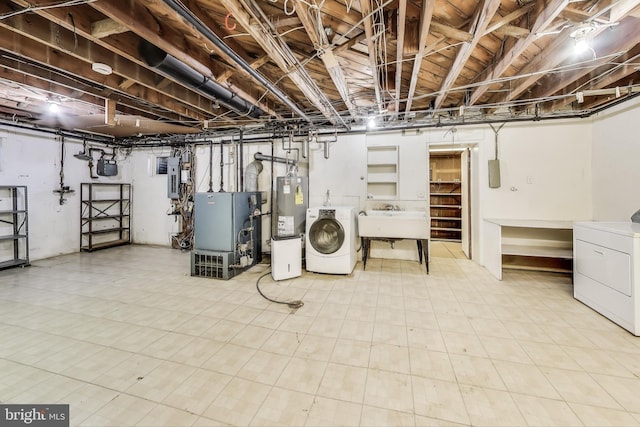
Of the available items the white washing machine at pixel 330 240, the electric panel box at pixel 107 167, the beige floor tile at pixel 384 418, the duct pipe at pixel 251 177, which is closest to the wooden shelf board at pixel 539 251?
the white washing machine at pixel 330 240

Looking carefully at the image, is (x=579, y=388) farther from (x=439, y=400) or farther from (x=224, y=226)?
(x=224, y=226)

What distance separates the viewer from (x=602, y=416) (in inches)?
57.2

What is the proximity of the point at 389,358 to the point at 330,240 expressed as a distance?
7.30 ft

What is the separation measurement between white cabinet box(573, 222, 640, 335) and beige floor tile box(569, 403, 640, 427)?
1370mm

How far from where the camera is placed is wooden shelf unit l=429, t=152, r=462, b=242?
22.4ft

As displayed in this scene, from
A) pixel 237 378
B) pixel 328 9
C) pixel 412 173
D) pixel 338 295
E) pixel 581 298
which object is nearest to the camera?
pixel 237 378

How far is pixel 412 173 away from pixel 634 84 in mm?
2856

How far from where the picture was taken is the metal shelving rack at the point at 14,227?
4.53 m

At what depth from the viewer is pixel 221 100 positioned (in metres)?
3.29

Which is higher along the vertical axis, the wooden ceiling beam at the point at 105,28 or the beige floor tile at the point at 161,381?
the wooden ceiling beam at the point at 105,28

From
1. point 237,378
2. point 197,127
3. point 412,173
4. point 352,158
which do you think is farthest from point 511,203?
point 197,127

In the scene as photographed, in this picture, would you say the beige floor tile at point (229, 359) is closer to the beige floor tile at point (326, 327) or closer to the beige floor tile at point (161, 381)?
the beige floor tile at point (161, 381)

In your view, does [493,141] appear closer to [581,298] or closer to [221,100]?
[581,298]

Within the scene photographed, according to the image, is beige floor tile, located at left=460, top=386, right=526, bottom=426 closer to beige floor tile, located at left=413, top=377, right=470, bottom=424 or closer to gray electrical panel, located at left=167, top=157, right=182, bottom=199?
beige floor tile, located at left=413, top=377, right=470, bottom=424
